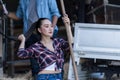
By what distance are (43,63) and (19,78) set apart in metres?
2.69

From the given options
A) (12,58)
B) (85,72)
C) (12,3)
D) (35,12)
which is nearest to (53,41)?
(35,12)

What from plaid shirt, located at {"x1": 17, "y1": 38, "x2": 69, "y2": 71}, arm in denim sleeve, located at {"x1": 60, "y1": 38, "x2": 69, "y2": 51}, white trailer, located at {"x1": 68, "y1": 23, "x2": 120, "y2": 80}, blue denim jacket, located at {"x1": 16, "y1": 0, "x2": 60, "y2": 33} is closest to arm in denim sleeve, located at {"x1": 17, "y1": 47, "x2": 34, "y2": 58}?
plaid shirt, located at {"x1": 17, "y1": 38, "x2": 69, "y2": 71}

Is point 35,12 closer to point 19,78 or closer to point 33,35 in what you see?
point 33,35

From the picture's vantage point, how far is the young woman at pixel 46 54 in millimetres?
4086

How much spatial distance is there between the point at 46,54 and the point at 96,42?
6.25ft

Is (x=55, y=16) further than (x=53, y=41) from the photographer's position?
Yes

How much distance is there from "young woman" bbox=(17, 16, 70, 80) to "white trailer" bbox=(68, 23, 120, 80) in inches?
64.5

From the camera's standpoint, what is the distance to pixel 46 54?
4.12 metres

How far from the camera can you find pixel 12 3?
8.74 meters

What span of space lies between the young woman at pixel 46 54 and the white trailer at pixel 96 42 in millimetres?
1639

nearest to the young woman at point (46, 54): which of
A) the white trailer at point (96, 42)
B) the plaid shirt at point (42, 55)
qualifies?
the plaid shirt at point (42, 55)

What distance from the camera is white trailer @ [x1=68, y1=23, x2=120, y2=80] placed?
5.79 meters

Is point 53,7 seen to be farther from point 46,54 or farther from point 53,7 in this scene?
point 46,54

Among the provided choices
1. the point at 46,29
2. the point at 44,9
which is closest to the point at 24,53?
the point at 46,29
